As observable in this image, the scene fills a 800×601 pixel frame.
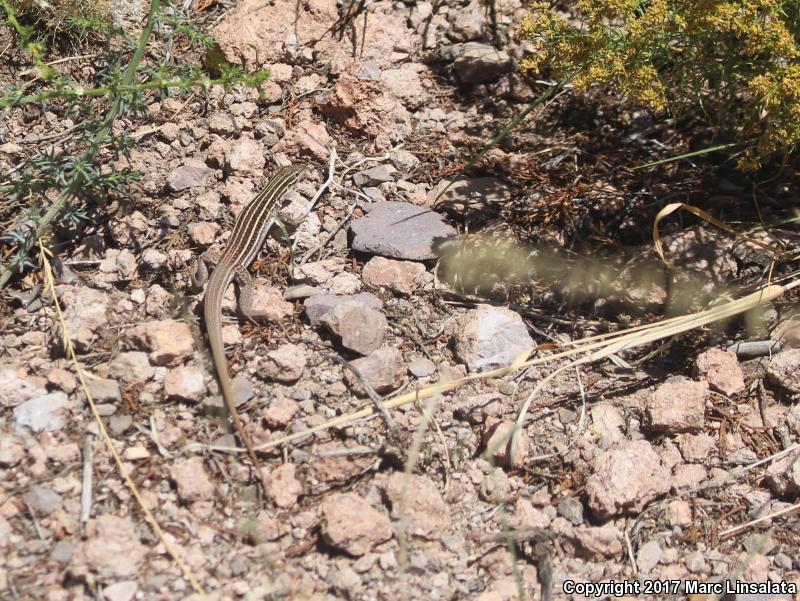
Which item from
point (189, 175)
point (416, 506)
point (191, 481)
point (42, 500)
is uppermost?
point (189, 175)

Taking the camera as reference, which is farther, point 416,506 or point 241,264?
point 241,264

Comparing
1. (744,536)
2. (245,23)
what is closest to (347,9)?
(245,23)

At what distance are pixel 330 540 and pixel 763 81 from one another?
2.43 meters

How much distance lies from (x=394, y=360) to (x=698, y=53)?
1.98 meters

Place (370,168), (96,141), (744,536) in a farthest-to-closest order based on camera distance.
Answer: (370,168) → (96,141) → (744,536)

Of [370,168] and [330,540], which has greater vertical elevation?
[370,168]

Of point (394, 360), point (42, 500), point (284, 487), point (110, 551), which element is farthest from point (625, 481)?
point (42, 500)

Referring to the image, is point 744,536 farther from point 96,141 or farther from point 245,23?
point 245,23

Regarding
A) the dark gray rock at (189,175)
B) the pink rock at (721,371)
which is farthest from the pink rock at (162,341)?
the pink rock at (721,371)

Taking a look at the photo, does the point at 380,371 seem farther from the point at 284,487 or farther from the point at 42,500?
the point at 42,500

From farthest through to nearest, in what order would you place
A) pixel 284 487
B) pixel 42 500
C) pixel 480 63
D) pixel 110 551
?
pixel 480 63
pixel 284 487
pixel 42 500
pixel 110 551

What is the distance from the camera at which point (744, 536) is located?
9.11 feet

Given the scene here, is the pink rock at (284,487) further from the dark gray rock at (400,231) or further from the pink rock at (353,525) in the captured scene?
the dark gray rock at (400,231)

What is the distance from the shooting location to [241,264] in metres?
3.42
